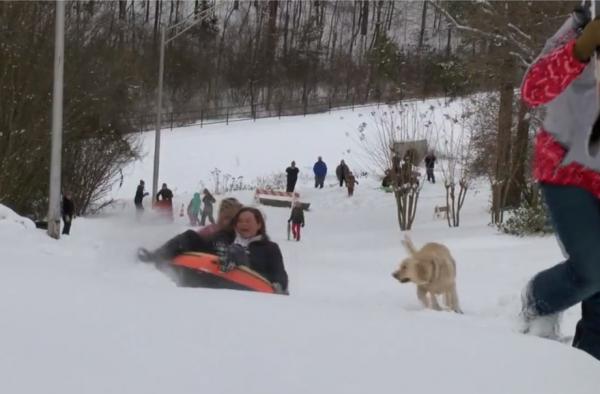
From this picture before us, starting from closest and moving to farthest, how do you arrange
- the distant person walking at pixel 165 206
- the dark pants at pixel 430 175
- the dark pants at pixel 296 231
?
the distant person walking at pixel 165 206
the dark pants at pixel 296 231
the dark pants at pixel 430 175

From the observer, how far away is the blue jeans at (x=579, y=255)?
11.6 feet

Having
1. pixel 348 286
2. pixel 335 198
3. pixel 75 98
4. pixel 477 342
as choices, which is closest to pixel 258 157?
pixel 335 198

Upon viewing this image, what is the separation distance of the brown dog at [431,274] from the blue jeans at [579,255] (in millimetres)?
4942

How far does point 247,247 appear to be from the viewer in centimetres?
746

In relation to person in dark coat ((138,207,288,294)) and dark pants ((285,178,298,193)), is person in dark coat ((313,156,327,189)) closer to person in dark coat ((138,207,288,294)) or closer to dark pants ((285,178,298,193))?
dark pants ((285,178,298,193))

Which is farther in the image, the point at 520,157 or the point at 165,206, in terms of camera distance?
the point at 520,157

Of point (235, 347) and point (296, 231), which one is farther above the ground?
point (235, 347)

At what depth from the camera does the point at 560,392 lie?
2.43 m

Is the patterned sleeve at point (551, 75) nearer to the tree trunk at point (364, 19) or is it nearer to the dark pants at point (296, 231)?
the dark pants at point (296, 231)

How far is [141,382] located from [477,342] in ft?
3.69

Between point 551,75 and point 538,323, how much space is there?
3.93 feet

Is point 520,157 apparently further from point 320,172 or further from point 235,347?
point 235,347

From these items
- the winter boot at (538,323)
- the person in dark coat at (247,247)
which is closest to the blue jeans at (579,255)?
the winter boot at (538,323)

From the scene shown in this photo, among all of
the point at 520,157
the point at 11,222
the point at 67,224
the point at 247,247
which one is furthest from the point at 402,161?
the point at 247,247
